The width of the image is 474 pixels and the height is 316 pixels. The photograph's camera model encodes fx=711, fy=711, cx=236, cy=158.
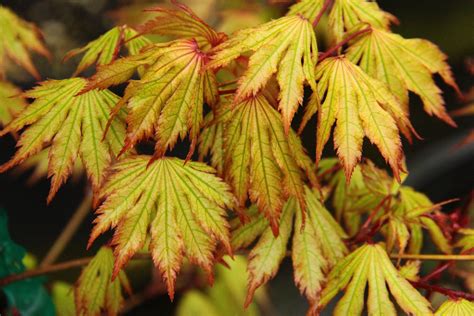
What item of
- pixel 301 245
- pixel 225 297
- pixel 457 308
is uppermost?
pixel 301 245

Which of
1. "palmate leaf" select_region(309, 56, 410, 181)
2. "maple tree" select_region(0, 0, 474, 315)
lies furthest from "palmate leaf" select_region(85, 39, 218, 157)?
"palmate leaf" select_region(309, 56, 410, 181)

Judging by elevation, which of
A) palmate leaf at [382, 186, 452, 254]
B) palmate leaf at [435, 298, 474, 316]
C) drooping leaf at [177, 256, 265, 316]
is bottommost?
drooping leaf at [177, 256, 265, 316]

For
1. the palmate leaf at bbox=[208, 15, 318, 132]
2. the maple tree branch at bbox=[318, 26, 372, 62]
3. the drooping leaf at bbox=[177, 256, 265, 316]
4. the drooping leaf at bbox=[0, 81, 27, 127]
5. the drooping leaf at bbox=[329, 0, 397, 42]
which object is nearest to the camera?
the palmate leaf at bbox=[208, 15, 318, 132]

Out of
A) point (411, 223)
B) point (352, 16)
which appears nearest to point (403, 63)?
point (352, 16)

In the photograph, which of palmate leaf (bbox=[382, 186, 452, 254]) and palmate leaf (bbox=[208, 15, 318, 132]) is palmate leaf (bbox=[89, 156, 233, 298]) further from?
palmate leaf (bbox=[382, 186, 452, 254])

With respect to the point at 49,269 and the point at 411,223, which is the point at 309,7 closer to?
the point at 411,223

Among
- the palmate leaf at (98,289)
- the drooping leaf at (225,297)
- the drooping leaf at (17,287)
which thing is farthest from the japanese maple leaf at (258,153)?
the drooping leaf at (225,297)
